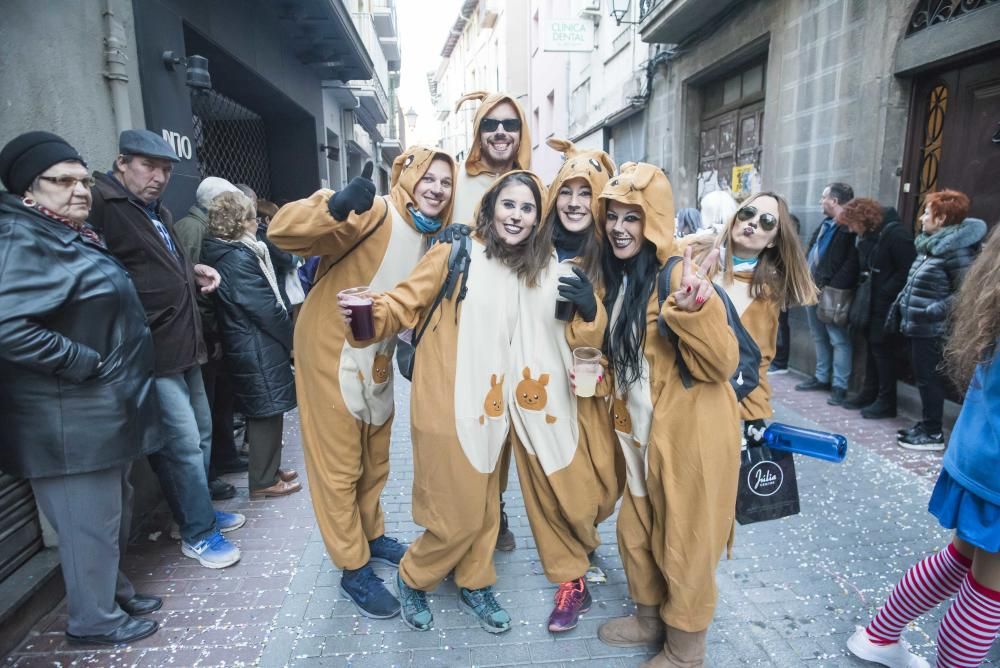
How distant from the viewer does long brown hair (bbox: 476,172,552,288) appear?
2242 millimetres

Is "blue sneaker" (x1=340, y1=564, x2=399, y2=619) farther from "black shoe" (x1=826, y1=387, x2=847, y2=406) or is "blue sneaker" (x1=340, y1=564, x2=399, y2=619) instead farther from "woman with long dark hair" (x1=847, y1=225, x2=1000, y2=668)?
"black shoe" (x1=826, y1=387, x2=847, y2=406)

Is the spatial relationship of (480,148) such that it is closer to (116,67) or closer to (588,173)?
(588,173)

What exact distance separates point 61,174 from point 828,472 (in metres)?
4.43

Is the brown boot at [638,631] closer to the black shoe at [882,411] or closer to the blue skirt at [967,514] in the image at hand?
the blue skirt at [967,514]

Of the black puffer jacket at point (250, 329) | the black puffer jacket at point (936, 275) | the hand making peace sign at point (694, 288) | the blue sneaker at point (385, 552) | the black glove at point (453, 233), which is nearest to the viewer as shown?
the hand making peace sign at point (694, 288)

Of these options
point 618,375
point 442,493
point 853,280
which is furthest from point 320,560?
point 853,280

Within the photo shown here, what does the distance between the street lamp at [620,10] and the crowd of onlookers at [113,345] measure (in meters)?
8.48

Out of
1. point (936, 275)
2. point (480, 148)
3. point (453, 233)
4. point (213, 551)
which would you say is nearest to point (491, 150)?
point (480, 148)

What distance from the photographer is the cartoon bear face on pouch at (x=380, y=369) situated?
97.7 inches

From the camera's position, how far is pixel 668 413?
2064 millimetres

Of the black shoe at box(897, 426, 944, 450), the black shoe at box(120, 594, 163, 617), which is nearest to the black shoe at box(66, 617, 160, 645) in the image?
the black shoe at box(120, 594, 163, 617)

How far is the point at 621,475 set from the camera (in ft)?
8.11

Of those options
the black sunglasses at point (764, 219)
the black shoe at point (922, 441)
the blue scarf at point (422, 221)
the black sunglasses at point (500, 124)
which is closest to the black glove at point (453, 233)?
the blue scarf at point (422, 221)

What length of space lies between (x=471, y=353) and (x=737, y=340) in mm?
962
